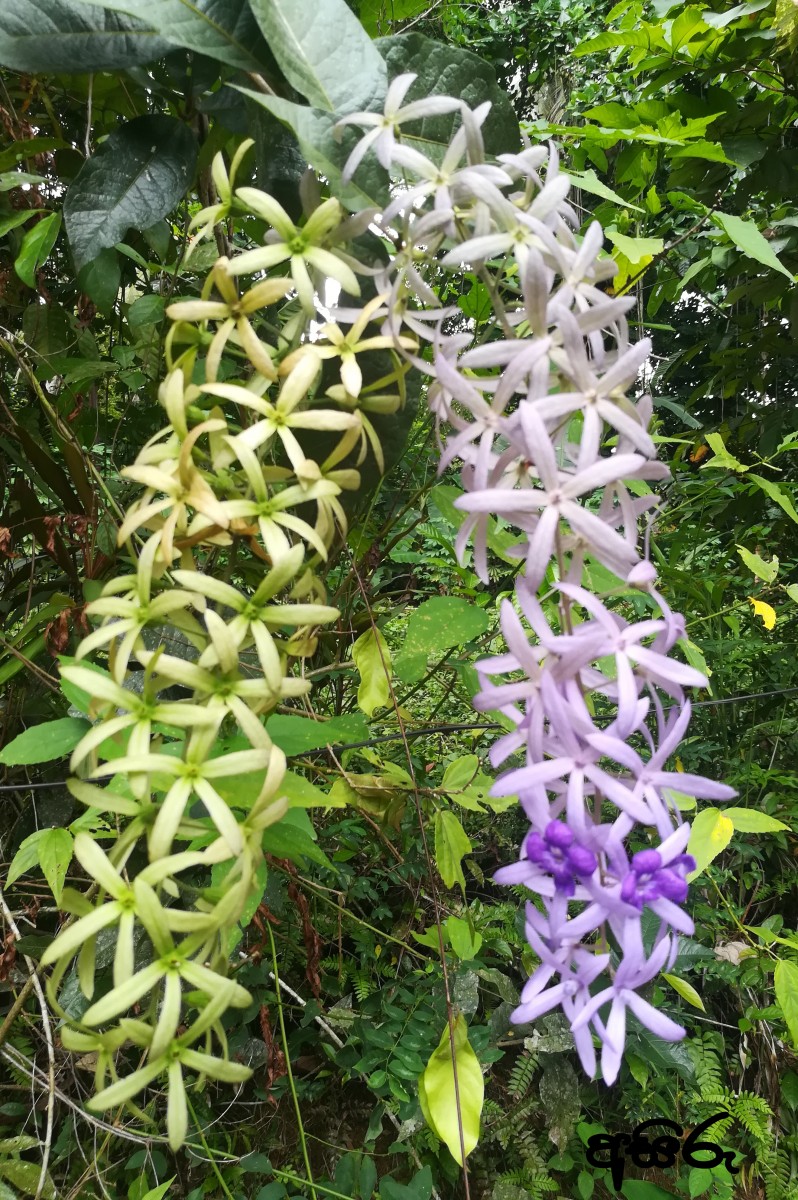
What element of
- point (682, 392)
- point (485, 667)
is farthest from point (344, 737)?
point (682, 392)

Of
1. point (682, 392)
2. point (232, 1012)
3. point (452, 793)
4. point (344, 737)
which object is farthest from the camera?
point (682, 392)

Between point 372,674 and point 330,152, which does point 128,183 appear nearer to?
point 330,152

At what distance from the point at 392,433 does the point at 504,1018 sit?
2.90ft

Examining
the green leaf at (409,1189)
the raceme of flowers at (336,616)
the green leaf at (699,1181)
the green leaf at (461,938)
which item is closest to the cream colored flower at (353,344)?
the raceme of flowers at (336,616)

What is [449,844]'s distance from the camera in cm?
67

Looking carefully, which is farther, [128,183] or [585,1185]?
[585,1185]

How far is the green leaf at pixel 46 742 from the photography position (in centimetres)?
44

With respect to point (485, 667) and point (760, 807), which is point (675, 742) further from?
point (760, 807)

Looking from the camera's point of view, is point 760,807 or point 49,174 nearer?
point 49,174

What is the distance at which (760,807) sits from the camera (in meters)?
1.37

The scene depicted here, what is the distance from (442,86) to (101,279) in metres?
0.27

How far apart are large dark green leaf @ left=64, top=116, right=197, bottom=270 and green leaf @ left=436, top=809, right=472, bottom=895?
519mm

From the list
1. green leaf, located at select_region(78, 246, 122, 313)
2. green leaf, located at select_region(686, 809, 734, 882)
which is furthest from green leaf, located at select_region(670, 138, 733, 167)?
green leaf, located at select_region(686, 809, 734, 882)

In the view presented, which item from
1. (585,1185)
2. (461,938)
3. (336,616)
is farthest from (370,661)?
(585,1185)
